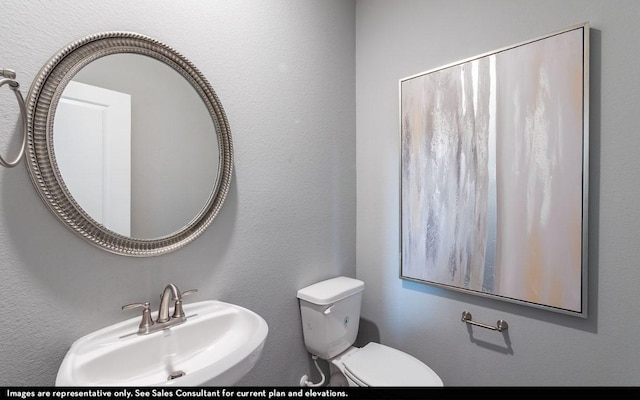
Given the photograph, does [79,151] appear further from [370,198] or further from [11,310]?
[370,198]

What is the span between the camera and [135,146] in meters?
0.97

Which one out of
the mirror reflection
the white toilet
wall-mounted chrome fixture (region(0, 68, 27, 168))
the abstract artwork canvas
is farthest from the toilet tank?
wall-mounted chrome fixture (region(0, 68, 27, 168))

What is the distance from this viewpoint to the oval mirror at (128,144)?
812 millimetres

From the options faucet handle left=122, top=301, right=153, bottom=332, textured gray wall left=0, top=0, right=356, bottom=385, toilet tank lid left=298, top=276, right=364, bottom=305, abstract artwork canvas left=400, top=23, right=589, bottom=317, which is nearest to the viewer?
textured gray wall left=0, top=0, right=356, bottom=385

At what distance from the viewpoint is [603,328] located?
1042 millimetres

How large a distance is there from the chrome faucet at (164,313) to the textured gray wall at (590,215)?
1.09m

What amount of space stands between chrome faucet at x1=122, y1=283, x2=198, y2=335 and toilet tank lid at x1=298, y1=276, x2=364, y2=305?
0.58 m

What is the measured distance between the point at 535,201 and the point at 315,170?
3.23 ft

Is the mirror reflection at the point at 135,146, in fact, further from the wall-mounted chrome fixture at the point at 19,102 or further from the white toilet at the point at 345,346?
the white toilet at the point at 345,346

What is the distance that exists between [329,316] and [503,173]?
39.9 inches

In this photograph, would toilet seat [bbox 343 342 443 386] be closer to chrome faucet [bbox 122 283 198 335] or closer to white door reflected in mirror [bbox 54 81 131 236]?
chrome faucet [bbox 122 283 198 335]

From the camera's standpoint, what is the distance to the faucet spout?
0.95 metres

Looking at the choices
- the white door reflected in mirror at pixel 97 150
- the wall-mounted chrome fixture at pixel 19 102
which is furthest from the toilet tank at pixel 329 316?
the wall-mounted chrome fixture at pixel 19 102

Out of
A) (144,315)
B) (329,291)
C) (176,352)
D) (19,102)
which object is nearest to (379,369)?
(329,291)
